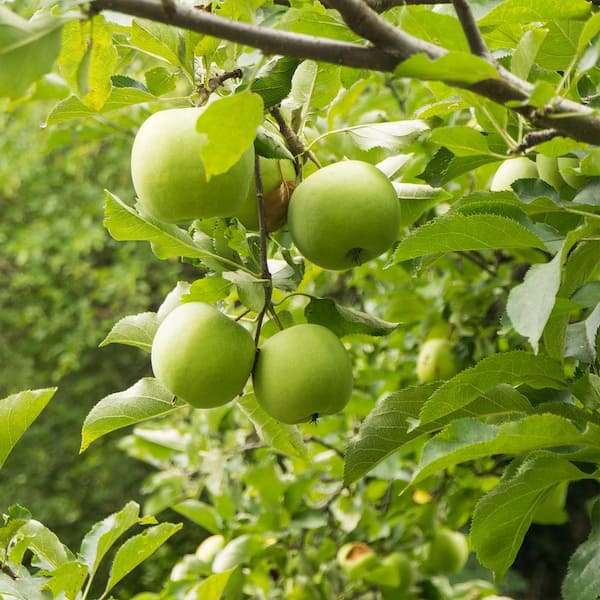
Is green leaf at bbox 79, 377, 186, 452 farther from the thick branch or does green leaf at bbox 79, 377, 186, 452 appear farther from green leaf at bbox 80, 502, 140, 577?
the thick branch

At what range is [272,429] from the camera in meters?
0.85

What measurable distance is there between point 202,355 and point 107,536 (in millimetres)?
258

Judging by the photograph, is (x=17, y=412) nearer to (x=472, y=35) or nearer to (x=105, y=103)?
(x=105, y=103)

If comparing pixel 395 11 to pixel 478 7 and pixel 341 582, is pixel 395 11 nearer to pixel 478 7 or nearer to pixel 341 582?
pixel 478 7

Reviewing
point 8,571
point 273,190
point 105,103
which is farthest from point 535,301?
point 8,571

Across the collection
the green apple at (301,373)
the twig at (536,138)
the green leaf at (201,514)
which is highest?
the twig at (536,138)

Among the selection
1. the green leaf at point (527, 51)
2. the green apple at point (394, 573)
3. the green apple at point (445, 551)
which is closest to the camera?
the green leaf at point (527, 51)

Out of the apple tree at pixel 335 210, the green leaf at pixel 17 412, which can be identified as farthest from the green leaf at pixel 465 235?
the green leaf at pixel 17 412

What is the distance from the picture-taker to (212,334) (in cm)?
69

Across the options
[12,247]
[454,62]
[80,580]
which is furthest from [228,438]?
[12,247]

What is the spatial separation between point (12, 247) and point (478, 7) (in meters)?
4.59

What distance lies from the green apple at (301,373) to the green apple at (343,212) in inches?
2.8

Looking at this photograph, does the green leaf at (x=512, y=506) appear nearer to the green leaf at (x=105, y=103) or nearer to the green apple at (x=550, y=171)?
the green apple at (x=550, y=171)

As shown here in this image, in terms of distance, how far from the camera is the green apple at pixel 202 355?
681 mm
